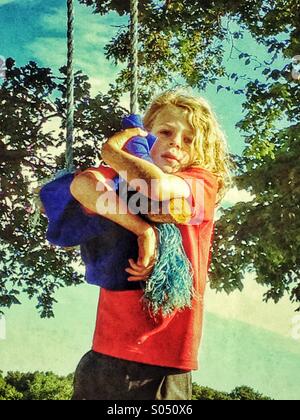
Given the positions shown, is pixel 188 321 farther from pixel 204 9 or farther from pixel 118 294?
pixel 204 9

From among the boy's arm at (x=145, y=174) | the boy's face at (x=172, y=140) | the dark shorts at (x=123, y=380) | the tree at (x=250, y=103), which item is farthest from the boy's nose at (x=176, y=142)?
the tree at (x=250, y=103)

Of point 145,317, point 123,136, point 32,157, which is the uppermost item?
point 32,157

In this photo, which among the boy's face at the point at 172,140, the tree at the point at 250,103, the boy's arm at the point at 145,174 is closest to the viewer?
the boy's arm at the point at 145,174

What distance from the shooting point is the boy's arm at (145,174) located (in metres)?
1.07

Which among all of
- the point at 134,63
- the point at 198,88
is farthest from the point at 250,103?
the point at 134,63

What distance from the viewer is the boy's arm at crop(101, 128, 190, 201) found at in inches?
41.9

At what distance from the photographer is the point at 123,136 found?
3.64 feet

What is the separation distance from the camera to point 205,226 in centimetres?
119

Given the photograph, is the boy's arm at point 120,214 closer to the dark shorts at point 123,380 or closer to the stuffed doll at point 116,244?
the stuffed doll at point 116,244

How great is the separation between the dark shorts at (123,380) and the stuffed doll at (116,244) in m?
0.11

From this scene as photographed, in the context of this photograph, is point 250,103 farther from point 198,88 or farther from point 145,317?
point 145,317

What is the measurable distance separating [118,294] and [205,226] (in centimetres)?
21

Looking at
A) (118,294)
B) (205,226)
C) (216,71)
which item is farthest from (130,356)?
(216,71)

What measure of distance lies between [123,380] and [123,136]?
43cm
